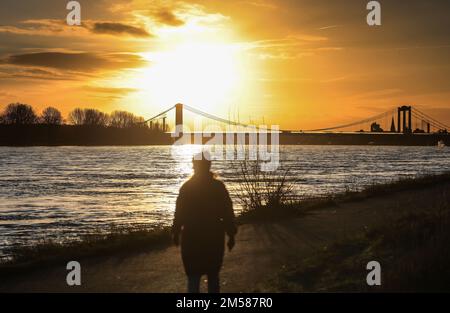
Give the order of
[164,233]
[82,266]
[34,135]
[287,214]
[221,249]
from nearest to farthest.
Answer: [221,249]
[82,266]
[164,233]
[287,214]
[34,135]

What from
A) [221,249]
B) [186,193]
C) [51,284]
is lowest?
[51,284]

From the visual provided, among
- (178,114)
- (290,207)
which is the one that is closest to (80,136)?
(178,114)

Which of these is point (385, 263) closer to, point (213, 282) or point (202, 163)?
point (213, 282)

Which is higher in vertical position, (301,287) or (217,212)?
(217,212)

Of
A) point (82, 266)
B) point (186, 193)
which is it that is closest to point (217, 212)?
point (186, 193)

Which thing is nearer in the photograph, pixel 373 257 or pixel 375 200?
pixel 373 257

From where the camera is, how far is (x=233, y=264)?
1033 cm

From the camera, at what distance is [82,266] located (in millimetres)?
10719

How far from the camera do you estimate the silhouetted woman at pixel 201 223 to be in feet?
23.7

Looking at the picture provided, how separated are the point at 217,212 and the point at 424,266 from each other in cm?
334

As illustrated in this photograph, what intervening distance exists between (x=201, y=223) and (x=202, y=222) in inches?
0.6

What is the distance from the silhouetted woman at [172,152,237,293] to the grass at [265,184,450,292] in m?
1.47

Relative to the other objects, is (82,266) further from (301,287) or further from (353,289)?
(353,289)

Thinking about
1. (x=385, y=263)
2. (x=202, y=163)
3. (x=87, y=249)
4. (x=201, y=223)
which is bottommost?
(x=87, y=249)
